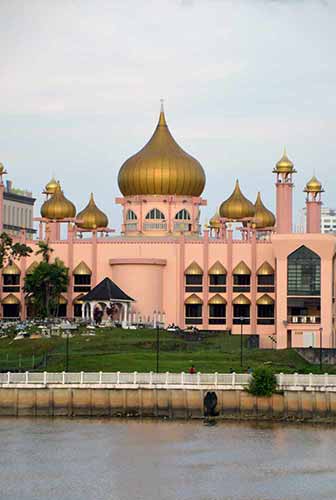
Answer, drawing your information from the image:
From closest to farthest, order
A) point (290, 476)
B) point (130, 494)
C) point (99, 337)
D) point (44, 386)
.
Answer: point (130, 494) < point (290, 476) < point (44, 386) < point (99, 337)

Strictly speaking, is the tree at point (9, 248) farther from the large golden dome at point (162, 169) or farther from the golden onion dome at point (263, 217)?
the golden onion dome at point (263, 217)

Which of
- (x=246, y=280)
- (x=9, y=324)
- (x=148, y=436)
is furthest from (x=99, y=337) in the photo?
(x=148, y=436)

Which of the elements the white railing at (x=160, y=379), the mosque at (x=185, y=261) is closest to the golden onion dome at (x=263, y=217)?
the mosque at (x=185, y=261)

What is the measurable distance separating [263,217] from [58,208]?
20.4 metres

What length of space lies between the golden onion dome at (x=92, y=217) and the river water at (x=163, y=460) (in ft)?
210

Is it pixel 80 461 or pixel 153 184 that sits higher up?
pixel 153 184

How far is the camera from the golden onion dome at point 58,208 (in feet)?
484

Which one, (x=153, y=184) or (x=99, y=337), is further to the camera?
(x=153, y=184)

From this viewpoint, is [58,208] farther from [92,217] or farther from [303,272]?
[303,272]

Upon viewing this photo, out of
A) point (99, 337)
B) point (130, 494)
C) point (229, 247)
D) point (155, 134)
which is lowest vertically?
point (130, 494)

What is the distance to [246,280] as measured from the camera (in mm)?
141375

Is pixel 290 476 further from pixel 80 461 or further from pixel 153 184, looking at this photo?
pixel 153 184

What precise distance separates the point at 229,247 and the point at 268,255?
12.3 feet

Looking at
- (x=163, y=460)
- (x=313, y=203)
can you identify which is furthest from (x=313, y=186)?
(x=163, y=460)
